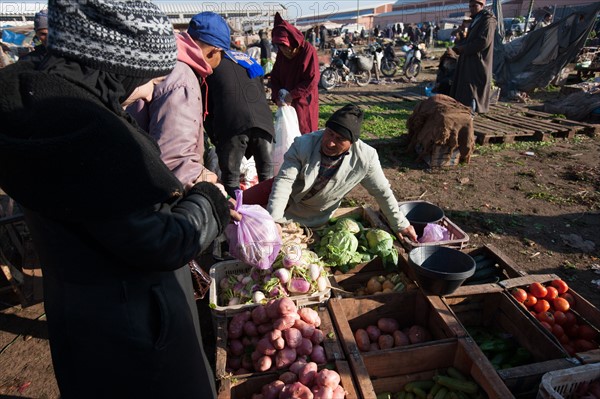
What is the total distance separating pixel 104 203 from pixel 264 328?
1.46 metres

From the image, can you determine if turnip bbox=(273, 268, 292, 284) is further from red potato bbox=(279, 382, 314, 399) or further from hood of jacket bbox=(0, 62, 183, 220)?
hood of jacket bbox=(0, 62, 183, 220)

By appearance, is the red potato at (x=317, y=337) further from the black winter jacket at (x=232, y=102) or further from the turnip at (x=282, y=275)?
the black winter jacket at (x=232, y=102)

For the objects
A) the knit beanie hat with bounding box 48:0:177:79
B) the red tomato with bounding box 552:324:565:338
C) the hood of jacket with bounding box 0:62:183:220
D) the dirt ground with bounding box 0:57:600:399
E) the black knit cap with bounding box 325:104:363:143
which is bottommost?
the dirt ground with bounding box 0:57:600:399

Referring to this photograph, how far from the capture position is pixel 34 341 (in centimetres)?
318

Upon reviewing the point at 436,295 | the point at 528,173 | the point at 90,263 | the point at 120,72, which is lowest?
the point at 528,173

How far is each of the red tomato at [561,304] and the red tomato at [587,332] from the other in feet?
0.49

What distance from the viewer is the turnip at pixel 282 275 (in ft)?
7.94

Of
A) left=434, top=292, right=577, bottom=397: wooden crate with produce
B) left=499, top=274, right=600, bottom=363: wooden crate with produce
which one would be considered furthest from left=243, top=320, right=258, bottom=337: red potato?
left=499, top=274, right=600, bottom=363: wooden crate with produce

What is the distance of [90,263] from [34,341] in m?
2.79

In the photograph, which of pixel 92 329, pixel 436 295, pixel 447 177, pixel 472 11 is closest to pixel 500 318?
pixel 436 295

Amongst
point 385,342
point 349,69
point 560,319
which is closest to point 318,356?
point 385,342

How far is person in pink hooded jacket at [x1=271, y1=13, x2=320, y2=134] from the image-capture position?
4.68m

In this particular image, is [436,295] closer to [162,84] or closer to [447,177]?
[162,84]

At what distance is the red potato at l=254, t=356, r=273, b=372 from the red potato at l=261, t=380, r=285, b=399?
0.10m
